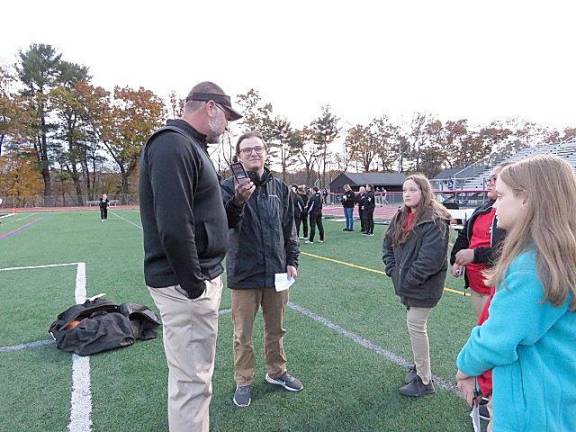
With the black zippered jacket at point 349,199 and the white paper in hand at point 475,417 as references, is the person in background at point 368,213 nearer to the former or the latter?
the black zippered jacket at point 349,199

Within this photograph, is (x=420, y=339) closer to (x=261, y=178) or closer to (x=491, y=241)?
(x=491, y=241)

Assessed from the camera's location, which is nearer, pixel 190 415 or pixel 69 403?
pixel 190 415

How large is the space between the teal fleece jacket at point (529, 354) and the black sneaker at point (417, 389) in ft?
5.57

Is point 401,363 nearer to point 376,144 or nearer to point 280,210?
point 280,210

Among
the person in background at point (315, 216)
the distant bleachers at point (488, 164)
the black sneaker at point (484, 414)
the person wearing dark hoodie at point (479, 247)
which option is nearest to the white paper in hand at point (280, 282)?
the person wearing dark hoodie at point (479, 247)

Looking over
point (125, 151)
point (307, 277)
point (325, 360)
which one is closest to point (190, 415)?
point (325, 360)

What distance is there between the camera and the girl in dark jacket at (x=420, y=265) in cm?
298

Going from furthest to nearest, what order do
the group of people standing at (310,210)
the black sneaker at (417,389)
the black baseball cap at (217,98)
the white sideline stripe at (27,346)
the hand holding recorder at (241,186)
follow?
the group of people standing at (310,210), the white sideline stripe at (27,346), the black sneaker at (417,389), the hand holding recorder at (241,186), the black baseball cap at (217,98)

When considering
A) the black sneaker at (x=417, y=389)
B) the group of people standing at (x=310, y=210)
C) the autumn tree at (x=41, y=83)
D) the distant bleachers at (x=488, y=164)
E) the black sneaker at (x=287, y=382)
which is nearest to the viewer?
the black sneaker at (x=417, y=389)

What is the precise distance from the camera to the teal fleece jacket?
137cm

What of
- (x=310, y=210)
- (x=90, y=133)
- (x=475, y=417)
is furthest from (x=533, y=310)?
(x=90, y=133)

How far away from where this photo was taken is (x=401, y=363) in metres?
3.66

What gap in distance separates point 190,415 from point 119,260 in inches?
324

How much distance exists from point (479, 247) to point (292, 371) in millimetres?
1963
